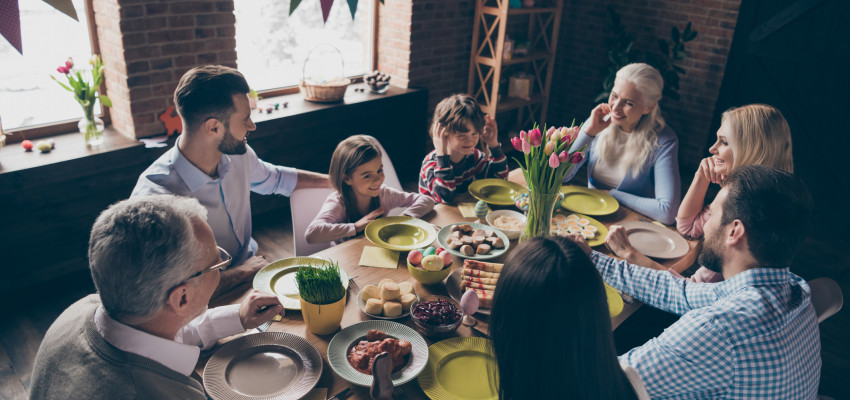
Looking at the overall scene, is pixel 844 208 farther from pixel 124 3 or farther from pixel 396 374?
pixel 124 3

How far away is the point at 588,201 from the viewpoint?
2537 millimetres

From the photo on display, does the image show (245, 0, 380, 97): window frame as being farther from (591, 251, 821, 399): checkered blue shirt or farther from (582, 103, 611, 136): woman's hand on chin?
(591, 251, 821, 399): checkered blue shirt

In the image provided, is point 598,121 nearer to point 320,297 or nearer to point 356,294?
point 356,294

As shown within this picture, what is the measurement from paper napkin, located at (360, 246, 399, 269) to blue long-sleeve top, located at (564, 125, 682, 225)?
100 centimetres

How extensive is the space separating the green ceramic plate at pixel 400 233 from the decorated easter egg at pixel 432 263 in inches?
7.8

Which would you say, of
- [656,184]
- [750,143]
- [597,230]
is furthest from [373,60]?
[750,143]

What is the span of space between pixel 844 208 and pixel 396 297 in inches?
174

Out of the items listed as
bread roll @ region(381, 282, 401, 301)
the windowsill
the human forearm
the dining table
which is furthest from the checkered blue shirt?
the windowsill

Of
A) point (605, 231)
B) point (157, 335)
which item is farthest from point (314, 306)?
point (605, 231)

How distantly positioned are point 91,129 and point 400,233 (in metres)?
1.96

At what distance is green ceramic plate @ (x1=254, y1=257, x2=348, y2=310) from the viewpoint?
1685 mm

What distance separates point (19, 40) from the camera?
2.11 ft

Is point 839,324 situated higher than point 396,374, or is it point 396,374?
point 396,374

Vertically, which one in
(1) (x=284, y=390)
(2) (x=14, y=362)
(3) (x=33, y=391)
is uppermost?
(3) (x=33, y=391)
